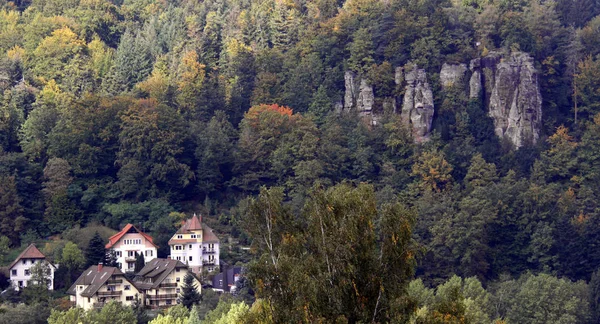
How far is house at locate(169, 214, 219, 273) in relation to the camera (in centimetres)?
6381

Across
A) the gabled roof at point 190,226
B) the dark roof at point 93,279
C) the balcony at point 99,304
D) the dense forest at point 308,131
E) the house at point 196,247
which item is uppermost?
the dense forest at point 308,131

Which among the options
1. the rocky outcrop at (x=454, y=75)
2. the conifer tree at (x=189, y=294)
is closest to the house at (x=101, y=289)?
the conifer tree at (x=189, y=294)

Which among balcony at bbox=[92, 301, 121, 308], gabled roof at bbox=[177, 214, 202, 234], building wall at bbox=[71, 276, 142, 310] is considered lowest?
balcony at bbox=[92, 301, 121, 308]

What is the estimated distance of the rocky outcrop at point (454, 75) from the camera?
7738 centimetres

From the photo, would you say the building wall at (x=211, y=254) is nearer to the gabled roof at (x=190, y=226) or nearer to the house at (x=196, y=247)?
the house at (x=196, y=247)

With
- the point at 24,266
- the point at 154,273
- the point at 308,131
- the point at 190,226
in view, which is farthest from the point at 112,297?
the point at 308,131

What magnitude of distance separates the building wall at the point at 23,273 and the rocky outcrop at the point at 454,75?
29.8 m

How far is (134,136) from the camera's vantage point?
70.8 meters

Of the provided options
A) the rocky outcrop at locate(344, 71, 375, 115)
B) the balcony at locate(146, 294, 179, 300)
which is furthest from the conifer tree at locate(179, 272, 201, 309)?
the rocky outcrop at locate(344, 71, 375, 115)

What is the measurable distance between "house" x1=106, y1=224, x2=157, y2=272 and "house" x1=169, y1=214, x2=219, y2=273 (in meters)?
1.52

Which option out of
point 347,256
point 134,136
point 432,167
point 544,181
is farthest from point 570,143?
point 347,256

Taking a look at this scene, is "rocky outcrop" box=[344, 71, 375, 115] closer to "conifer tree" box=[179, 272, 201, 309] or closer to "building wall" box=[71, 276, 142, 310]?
"conifer tree" box=[179, 272, 201, 309]

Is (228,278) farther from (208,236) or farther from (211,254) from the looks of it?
(208,236)

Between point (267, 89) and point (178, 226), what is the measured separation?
15.5 metres
